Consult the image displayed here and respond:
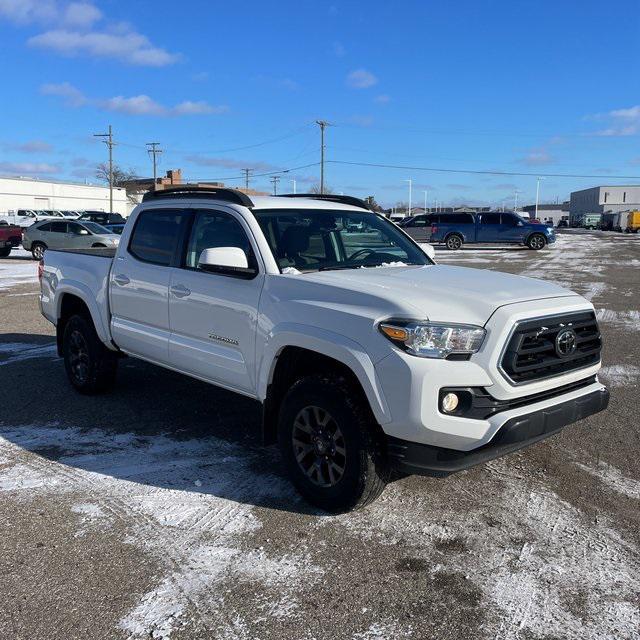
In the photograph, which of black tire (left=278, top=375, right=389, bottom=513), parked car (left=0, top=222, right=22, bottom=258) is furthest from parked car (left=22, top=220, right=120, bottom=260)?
black tire (left=278, top=375, right=389, bottom=513)

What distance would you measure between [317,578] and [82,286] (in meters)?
4.02

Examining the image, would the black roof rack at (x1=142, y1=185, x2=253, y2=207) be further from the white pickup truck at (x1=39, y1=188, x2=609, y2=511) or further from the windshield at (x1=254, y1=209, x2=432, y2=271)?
the windshield at (x1=254, y1=209, x2=432, y2=271)

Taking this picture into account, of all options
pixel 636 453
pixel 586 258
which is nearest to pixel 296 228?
pixel 636 453

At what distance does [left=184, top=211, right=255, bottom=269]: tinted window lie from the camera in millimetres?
4504

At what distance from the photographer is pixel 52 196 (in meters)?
84.1

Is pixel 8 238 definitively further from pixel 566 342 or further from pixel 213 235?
pixel 566 342

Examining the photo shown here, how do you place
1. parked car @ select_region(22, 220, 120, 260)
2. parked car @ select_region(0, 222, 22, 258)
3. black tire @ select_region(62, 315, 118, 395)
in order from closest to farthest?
black tire @ select_region(62, 315, 118, 395)
parked car @ select_region(22, 220, 120, 260)
parked car @ select_region(0, 222, 22, 258)

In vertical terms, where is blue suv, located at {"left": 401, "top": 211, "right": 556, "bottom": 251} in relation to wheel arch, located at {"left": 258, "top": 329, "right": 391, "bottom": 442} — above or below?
above

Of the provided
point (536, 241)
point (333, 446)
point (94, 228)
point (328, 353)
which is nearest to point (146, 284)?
point (328, 353)

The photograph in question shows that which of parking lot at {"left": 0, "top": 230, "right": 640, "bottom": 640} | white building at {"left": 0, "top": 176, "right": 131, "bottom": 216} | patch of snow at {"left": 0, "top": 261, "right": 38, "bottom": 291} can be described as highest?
white building at {"left": 0, "top": 176, "right": 131, "bottom": 216}

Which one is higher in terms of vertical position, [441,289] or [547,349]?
[441,289]

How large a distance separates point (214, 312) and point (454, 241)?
3053cm

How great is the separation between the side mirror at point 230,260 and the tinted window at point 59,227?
70.8ft

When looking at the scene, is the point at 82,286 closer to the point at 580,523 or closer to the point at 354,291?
the point at 354,291
